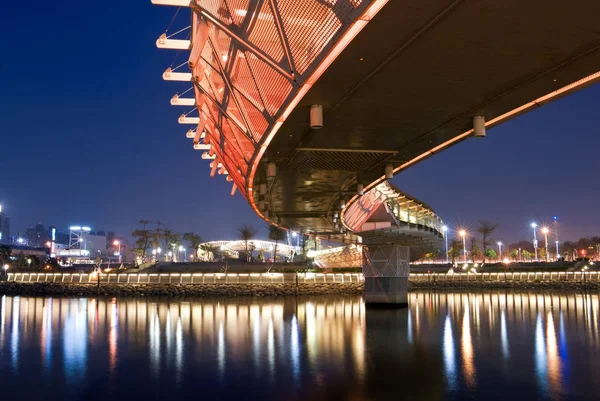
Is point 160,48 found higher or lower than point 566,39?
higher

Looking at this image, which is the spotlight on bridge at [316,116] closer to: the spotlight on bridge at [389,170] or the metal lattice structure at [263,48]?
the metal lattice structure at [263,48]

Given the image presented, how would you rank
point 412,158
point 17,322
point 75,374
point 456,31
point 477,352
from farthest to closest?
point 17,322
point 477,352
point 412,158
point 75,374
point 456,31

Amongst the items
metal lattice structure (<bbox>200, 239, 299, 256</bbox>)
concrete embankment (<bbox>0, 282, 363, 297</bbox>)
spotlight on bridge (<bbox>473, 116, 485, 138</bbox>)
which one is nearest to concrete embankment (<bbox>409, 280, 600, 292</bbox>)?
concrete embankment (<bbox>0, 282, 363, 297</bbox>)

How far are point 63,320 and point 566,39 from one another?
3600 cm

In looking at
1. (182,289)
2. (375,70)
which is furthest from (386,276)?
(375,70)

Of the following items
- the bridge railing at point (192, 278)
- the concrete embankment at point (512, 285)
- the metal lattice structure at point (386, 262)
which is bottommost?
the concrete embankment at point (512, 285)

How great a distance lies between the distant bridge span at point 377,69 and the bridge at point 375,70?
4cm

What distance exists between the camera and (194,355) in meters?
23.5

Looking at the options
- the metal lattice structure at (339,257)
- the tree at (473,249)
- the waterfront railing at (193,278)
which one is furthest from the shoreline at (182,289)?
the tree at (473,249)

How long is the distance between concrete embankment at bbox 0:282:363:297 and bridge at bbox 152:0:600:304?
44.9 meters

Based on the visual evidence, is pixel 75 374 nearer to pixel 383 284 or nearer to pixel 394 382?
pixel 394 382

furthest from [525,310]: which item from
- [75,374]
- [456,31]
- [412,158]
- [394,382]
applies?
[456,31]

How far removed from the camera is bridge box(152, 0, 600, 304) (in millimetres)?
10266

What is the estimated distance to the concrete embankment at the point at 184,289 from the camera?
67.7 m
